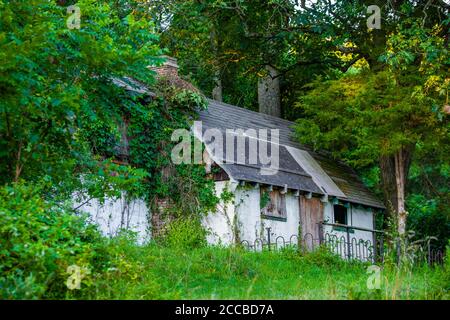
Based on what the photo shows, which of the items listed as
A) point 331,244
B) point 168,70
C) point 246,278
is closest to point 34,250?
point 246,278

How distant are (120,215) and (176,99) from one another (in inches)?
174

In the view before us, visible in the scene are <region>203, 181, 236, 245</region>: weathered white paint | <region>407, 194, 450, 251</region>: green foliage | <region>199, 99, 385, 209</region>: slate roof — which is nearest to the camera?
<region>203, 181, 236, 245</region>: weathered white paint

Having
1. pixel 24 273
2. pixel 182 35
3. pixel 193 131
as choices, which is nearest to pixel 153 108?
pixel 193 131

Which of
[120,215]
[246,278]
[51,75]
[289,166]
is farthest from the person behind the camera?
[289,166]

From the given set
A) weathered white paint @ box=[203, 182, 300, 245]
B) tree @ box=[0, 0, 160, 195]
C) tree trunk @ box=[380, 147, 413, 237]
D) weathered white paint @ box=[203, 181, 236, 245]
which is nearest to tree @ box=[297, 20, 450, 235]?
tree trunk @ box=[380, 147, 413, 237]

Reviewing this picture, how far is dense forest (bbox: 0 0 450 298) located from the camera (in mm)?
12438

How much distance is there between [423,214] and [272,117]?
749 centimetres

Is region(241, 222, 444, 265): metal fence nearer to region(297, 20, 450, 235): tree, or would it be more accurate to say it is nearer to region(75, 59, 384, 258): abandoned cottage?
region(75, 59, 384, 258): abandoned cottage

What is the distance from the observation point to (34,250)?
10.4 meters

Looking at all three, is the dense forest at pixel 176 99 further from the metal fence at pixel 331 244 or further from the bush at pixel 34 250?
the metal fence at pixel 331 244

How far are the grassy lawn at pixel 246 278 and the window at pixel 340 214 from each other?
8255 millimetres

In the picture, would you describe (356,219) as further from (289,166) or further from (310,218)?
(289,166)

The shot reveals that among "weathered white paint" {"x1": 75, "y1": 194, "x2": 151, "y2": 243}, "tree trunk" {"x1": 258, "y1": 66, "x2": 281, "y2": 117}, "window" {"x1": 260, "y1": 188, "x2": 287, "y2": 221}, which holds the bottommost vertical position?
"weathered white paint" {"x1": 75, "y1": 194, "x2": 151, "y2": 243}

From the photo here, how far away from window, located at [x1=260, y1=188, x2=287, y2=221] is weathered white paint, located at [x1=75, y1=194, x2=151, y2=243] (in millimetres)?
3789
